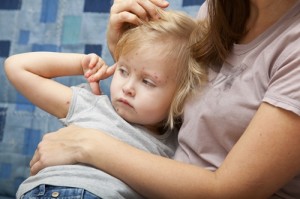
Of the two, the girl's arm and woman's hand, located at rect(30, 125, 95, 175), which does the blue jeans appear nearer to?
woman's hand, located at rect(30, 125, 95, 175)

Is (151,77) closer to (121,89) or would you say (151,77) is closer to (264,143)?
(121,89)

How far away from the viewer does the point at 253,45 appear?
0.91 metres

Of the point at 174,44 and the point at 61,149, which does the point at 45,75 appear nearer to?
the point at 61,149

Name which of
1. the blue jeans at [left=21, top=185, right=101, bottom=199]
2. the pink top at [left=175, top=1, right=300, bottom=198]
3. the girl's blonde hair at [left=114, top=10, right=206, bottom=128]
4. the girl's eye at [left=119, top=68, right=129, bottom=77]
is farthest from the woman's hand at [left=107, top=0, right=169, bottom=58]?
the blue jeans at [left=21, top=185, right=101, bottom=199]

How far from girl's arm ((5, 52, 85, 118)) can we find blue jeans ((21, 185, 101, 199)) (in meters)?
0.26

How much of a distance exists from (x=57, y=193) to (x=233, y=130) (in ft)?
1.32

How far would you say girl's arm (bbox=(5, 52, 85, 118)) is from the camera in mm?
1160

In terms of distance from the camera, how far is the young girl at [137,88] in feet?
3.56

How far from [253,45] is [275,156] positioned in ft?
0.85

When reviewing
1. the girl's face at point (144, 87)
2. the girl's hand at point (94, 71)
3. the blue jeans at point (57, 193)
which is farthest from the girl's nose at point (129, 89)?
the blue jeans at point (57, 193)

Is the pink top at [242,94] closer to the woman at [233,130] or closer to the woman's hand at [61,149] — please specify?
the woman at [233,130]

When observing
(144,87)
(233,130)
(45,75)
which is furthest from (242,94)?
(45,75)

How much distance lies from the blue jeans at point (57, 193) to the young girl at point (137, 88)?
37 mm

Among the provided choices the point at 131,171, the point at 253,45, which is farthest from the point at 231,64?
the point at 131,171
